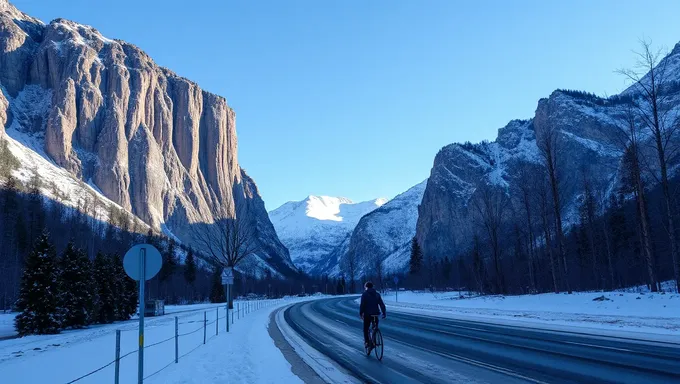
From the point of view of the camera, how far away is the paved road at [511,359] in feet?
29.9

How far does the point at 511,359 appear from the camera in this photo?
36.9 feet

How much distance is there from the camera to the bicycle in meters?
12.5

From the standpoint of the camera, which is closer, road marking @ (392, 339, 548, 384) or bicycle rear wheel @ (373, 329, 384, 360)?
road marking @ (392, 339, 548, 384)

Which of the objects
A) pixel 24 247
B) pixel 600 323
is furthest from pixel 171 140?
pixel 600 323

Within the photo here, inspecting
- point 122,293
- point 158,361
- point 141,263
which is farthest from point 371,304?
point 122,293

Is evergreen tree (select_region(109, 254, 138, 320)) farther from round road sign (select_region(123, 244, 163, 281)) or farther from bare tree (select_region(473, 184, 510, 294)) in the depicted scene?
round road sign (select_region(123, 244, 163, 281))

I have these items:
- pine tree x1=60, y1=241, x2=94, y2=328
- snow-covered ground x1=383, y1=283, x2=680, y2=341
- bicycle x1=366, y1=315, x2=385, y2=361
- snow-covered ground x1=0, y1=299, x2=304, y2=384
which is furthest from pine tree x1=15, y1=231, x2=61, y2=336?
snow-covered ground x1=383, y1=283, x2=680, y2=341

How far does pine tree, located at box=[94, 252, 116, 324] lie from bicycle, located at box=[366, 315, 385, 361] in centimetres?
2952

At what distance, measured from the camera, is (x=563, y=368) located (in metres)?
9.82

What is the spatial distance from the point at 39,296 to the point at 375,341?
2563 centimetres

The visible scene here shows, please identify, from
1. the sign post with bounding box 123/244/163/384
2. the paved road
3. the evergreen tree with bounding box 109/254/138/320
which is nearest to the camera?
the sign post with bounding box 123/244/163/384

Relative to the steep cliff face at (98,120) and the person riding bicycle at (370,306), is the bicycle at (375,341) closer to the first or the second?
the person riding bicycle at (370,306)

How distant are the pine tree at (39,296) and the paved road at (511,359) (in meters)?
20.9

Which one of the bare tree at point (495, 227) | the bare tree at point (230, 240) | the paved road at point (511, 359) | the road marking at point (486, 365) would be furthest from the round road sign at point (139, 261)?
the bare tree at point (495, 227)
